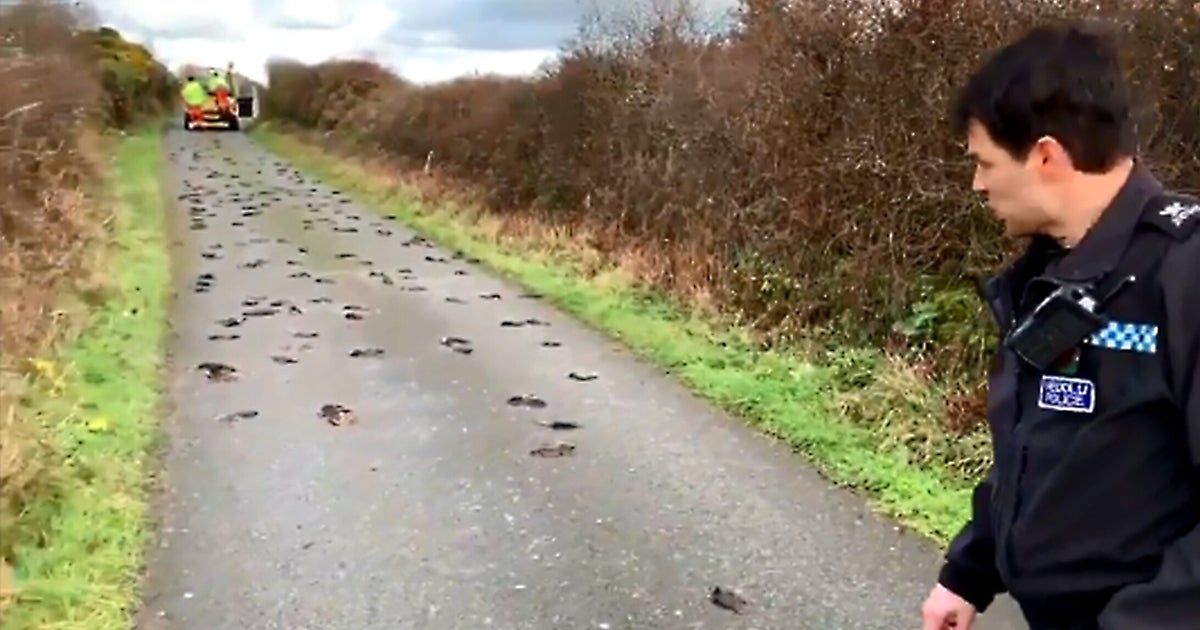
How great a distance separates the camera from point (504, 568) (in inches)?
203

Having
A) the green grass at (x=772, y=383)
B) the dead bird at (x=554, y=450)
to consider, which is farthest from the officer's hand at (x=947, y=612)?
the dead bird at (x=554, y=450)

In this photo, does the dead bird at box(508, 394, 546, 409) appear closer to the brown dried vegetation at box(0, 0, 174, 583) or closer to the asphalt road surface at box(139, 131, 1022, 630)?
the asphalt road surface at box(139, 131, 1022, 630)

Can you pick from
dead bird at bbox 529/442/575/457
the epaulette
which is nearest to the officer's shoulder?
the epaulette

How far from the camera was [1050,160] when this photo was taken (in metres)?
1.90

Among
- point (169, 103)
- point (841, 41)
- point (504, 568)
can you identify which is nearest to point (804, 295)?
point (841, 41)

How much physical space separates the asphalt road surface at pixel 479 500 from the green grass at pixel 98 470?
5.7 inches

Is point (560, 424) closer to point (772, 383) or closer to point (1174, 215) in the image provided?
point (772, 383)

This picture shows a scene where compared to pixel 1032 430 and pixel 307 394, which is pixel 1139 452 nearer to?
pixel 1032 430

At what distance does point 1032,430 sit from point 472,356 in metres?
7.59

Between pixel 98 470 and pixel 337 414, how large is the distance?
1725mm

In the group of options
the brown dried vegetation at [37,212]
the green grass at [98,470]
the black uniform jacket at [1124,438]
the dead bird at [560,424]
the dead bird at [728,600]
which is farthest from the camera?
the dead bird at [560,424]

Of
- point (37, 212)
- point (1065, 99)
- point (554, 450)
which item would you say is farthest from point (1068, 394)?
point (37, 212)

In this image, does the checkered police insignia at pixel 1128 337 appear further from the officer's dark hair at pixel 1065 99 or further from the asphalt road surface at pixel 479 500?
the asphalt road surface at pixel 479 500

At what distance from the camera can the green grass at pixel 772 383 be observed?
5977mm
